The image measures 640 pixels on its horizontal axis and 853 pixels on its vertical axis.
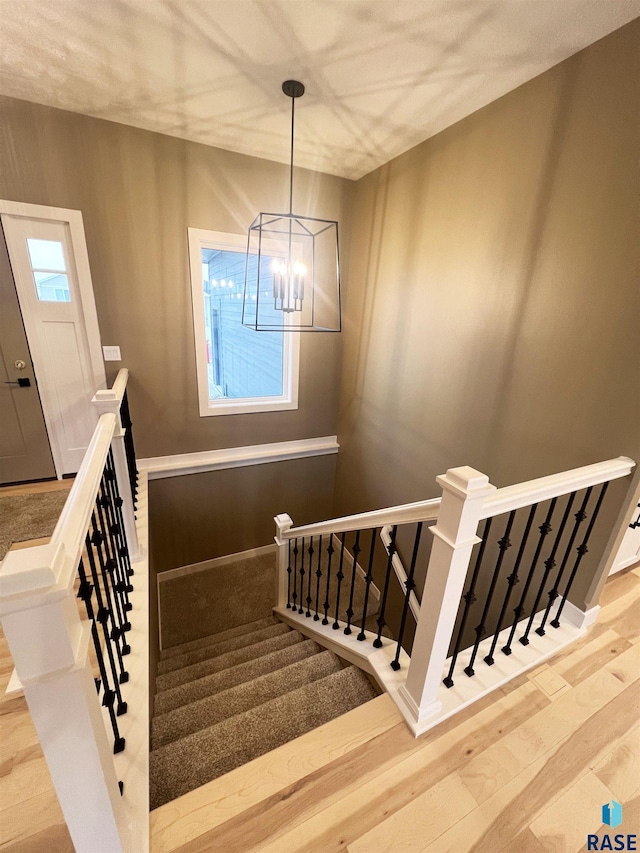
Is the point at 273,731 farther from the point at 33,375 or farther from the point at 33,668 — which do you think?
the point at 33,375

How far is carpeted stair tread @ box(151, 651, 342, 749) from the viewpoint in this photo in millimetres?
1541

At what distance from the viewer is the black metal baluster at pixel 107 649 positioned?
3.02ft

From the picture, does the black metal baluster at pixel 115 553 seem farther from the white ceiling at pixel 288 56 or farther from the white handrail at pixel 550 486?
the white ceiling at pixel 288 56

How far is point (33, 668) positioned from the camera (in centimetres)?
62

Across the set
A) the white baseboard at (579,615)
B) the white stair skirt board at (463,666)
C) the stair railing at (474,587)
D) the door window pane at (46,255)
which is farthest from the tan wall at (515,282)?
the door window pane at (46,255)

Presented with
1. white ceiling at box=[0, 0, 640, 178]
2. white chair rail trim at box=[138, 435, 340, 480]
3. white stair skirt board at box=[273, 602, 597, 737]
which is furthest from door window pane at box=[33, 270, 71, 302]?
white stair skirt board at box=[273, 602, 597, 737]

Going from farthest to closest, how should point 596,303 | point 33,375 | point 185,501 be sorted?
point 185,501, point 33,375, point 596,303

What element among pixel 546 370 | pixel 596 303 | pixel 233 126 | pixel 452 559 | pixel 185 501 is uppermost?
pixel 233 126

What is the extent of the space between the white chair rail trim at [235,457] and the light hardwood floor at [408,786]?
186cm

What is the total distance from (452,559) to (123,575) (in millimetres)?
1455

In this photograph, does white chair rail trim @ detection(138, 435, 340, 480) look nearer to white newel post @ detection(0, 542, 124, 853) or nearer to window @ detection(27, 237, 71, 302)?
window @ detection(27, 237, 71, 302)

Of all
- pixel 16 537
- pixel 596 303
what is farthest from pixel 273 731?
pixel 596 303

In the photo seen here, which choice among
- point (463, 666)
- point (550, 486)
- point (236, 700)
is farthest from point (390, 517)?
point (236, 700)

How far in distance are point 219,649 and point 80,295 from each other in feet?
9.18
